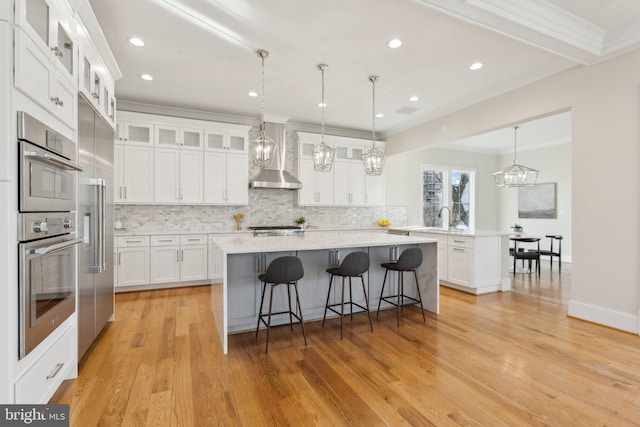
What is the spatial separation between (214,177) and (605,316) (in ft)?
18.0

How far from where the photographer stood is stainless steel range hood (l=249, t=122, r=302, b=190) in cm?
544

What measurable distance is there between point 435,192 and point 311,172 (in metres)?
3.58

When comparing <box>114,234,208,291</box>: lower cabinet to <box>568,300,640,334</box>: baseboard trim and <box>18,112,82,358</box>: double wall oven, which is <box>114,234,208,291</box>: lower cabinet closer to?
<box>18,112,82,358</box>: double wall oven

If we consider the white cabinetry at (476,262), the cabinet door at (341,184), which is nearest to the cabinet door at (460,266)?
the white cabinetry at (476,262)

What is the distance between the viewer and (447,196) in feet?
26.6

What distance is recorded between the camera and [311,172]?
623cm

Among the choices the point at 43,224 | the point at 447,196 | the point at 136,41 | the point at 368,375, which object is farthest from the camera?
the point at 447,196

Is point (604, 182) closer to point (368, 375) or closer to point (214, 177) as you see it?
point (368, 375)

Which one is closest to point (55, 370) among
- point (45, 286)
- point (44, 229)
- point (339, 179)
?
point (45, 286)

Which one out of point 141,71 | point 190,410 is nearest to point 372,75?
point 141,71

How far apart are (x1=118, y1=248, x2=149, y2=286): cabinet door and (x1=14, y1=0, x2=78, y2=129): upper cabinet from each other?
3013mm

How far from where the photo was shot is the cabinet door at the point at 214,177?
538 centimetres

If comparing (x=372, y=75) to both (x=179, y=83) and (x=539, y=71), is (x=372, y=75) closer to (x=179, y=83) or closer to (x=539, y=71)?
(x=539, y=71)

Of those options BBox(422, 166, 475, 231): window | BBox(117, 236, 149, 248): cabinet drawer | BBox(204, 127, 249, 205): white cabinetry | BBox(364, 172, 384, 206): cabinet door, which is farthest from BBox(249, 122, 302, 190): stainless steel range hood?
BBox(422, 166, 475, 231): window
